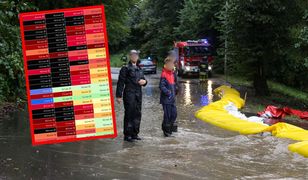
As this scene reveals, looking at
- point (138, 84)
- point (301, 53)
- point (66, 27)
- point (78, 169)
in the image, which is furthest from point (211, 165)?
point (301, 53)

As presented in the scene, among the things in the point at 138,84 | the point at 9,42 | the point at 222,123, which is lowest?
the point at 222,123

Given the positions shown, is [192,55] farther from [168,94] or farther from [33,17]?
[33,17]

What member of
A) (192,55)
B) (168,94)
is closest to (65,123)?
(168,94)

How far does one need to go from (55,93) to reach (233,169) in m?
3.49

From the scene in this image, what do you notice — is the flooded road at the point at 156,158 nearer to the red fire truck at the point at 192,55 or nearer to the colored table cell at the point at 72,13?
the colored table cell at the point at 72,13

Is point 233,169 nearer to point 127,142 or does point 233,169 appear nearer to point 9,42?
point 127,142

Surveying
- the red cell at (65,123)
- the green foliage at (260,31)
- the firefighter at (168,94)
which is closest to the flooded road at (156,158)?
the firefighter at (168,94)

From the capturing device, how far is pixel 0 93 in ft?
31.3

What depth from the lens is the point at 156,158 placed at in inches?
338

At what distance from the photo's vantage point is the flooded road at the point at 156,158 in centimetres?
737

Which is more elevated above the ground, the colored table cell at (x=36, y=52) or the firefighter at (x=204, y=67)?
the colored table cell at (x=36, y=52)
